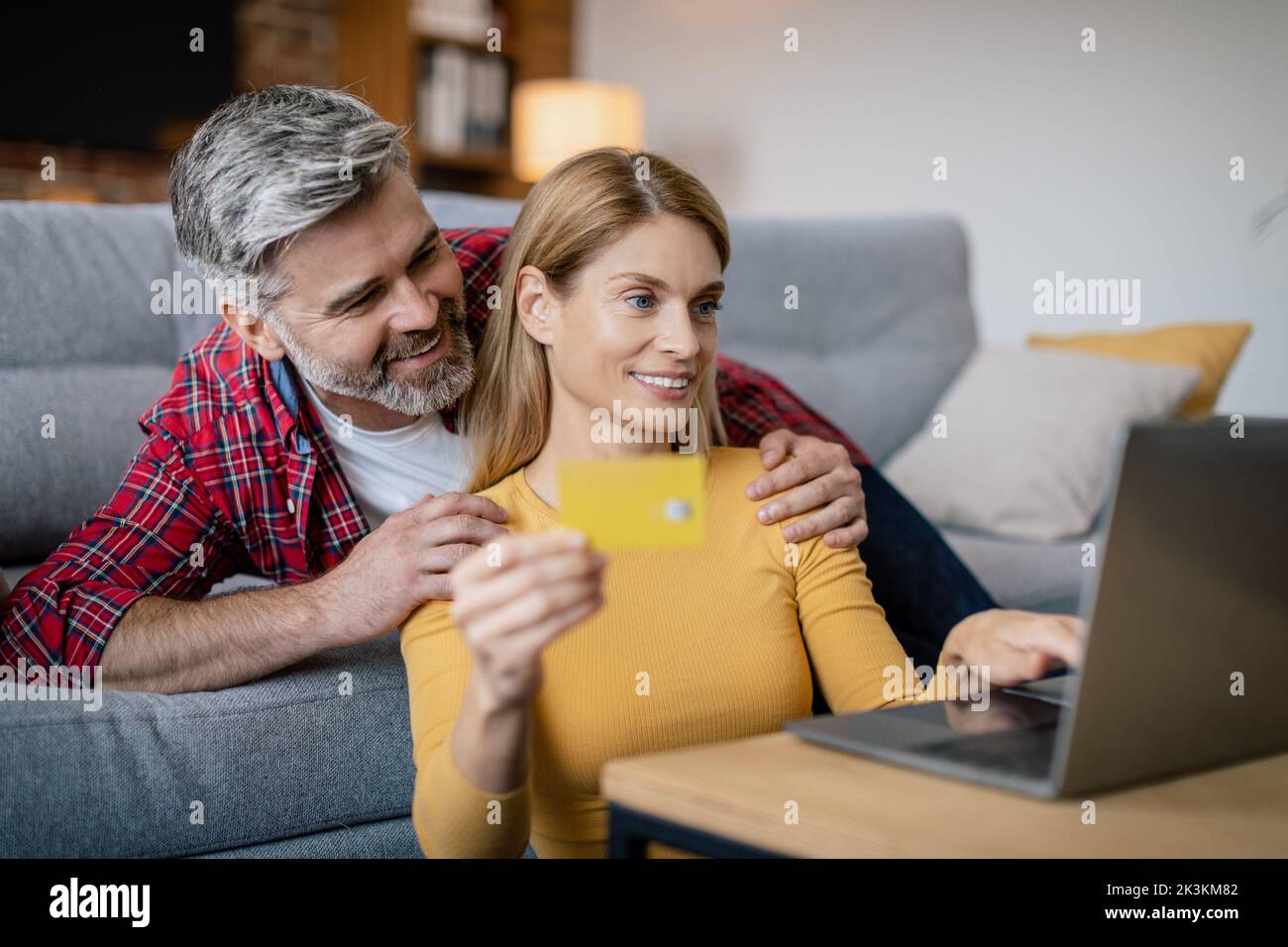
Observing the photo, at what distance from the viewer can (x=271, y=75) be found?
4.55m

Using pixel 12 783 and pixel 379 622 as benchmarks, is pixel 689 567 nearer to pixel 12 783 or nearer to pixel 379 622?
pixel 379 622

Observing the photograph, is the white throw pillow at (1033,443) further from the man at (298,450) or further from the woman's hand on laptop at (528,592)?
the woman's hand on laptop at (528,592)

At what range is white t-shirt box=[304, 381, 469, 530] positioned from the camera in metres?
1.73

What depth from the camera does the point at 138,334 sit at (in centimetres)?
208

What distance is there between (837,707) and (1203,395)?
5.78ft

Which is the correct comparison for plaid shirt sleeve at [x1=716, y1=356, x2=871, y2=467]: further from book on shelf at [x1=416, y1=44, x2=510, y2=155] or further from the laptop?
book on shelf at [x1=416, y1=44, x2=510, y2=155]

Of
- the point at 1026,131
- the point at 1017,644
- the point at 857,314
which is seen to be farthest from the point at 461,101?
the point at 1017,644

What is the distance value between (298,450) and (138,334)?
24.2 inches

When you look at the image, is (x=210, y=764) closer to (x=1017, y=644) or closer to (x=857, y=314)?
(x=1017, y=644)

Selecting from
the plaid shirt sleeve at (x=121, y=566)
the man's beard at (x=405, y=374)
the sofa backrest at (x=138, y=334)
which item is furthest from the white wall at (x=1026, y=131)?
the plaid shirt sleeve at (x=121, y=566)

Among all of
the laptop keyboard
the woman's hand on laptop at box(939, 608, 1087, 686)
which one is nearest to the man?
the woman's hand on laptop at box(939, 608, 1087, 686)

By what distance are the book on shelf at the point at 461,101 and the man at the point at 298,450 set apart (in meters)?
3.15

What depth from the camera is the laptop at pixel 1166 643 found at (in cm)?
76

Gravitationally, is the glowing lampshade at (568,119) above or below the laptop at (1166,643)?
above
